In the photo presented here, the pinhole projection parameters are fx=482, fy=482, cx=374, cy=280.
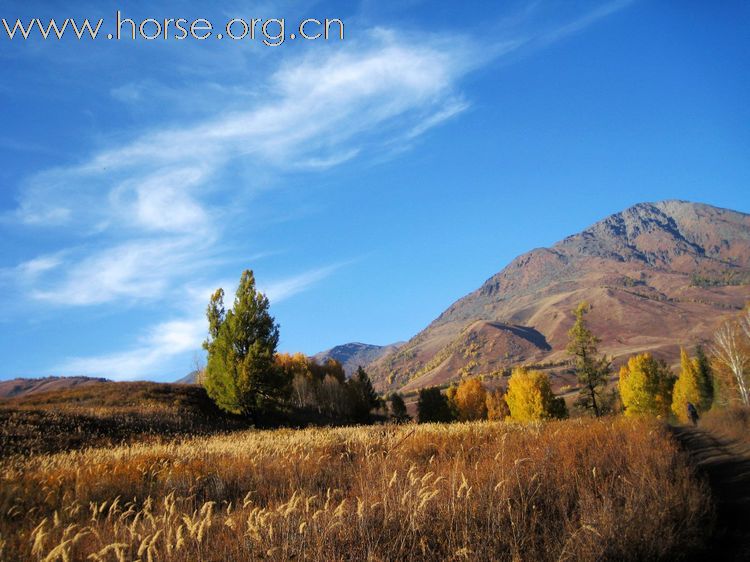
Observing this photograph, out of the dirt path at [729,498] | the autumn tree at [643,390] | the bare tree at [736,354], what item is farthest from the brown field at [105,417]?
the autumn tree at [643,390]

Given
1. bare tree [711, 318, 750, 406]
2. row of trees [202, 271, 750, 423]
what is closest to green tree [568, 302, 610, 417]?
row of trees [202, 271, 750, 423]

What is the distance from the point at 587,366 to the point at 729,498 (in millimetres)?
37498

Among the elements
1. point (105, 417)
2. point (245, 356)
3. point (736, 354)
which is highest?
point (245, 356)

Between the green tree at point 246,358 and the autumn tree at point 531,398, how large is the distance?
2969 cm

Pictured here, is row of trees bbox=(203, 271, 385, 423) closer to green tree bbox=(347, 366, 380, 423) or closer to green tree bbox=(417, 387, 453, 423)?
green tree bbox=(347, 366, 380, 423)

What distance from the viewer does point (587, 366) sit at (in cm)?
4441

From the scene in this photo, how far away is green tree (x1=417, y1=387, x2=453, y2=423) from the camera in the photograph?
7762cm

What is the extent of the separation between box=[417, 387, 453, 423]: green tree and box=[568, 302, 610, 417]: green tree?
34.1 m

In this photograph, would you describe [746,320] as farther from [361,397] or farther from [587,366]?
[361,397]

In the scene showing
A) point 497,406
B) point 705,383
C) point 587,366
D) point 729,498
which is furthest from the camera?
point 497,406

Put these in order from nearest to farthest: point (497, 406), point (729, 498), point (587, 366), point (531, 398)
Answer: point (729, 498) < point (587, 366) < point (531, 398) < point (497, 406)

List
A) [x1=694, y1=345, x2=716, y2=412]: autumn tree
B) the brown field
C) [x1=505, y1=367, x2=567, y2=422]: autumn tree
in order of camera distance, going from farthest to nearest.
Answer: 1. [x1=694, y1=345, x2=716, y2=412]: autumn tree
2. [x1=505, y1=367, x2=567, y2=422]: autumn tree
3. the brown field

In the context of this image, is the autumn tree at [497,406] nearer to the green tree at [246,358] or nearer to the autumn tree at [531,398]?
the autumn tree at [531,398]

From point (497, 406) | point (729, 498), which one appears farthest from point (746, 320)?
point (729, 498)
